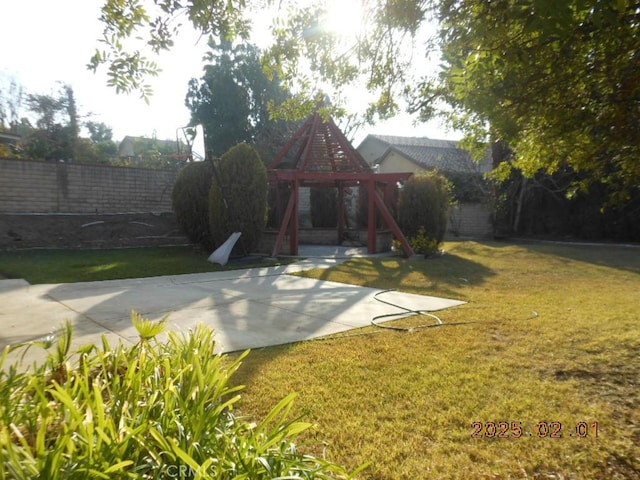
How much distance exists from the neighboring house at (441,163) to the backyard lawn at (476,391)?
9199 mm

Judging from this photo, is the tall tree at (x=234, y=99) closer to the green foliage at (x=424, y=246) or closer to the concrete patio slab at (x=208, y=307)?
the green foliage at (x=424, y=246)

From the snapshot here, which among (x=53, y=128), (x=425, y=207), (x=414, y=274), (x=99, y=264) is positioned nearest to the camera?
(x=414, y=274)

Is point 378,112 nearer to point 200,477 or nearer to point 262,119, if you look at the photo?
point 200,477

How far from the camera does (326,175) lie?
11828mm

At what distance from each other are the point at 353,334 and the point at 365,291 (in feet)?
8.38

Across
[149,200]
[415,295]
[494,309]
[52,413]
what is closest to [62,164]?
[149,200]

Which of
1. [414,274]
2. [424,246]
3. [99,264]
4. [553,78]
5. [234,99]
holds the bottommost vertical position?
[414,274]

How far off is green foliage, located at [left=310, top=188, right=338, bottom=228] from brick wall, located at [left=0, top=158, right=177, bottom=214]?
6.35 metres

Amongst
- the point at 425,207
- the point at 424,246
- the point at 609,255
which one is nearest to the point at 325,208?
the point at 425,207

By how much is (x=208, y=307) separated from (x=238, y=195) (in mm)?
5824

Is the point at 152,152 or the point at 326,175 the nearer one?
the point at 326,175

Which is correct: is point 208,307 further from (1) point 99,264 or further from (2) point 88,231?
(2) point 88,231

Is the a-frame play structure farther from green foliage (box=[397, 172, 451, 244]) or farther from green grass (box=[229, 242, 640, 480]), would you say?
green grass (box=[229, 242, 640, 480])

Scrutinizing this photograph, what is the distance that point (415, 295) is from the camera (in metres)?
6.60
